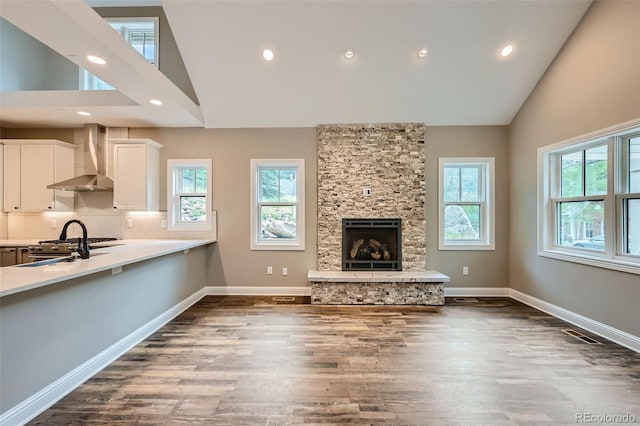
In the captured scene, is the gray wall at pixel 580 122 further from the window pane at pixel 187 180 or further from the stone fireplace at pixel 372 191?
the window pane at pixel 187 180

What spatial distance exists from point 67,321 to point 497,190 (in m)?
5.26

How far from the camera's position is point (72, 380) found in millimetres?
2084

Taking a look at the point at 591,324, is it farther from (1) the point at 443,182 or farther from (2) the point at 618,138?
(1) the point at 443,182

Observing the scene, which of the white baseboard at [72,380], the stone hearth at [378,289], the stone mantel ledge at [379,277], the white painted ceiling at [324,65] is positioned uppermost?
the white painted ceiling at [324,65]

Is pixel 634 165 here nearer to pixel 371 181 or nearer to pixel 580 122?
pixel 580 122

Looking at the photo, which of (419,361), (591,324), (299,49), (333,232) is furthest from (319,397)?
(299,49)

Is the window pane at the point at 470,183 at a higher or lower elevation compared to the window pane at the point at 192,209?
higher

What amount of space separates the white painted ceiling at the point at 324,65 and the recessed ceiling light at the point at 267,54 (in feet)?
0.18

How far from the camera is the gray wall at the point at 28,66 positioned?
13.1 feet

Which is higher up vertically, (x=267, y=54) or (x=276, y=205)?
(x=267, y=54)

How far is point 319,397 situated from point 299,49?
3564mm

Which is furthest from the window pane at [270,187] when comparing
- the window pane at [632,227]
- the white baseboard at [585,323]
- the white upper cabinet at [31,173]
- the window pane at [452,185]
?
the window pane at [632,227]

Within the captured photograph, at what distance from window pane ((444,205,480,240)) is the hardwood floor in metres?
1.44

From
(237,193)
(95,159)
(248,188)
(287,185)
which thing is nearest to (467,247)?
(287,185)
